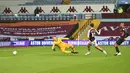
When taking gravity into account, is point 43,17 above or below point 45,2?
below

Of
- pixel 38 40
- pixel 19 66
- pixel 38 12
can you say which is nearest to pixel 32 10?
pixel 38 12

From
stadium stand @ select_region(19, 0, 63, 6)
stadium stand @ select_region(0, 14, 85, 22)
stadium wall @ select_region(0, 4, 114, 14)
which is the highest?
stadium stand @ select_region(19, 0, 63, 6)

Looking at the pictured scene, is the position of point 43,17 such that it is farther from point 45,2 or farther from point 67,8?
point 45,2

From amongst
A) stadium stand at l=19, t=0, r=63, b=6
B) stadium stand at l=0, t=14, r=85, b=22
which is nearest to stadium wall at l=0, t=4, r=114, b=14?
stadium stand at l=19, t=0, r=63, b=6

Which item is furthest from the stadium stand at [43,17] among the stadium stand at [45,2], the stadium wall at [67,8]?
the stadium stand at [45,2]

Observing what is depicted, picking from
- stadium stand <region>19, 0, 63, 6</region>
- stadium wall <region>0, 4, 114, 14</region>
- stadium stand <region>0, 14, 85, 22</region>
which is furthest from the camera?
stadium stand <region>19, 0, 63, 6</region>

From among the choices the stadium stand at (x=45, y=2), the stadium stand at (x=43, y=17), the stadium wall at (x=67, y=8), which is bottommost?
the stadium stand at (x=43, y=17)

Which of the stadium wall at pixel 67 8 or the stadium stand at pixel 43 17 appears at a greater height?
the stadium wall at pixel 67 8

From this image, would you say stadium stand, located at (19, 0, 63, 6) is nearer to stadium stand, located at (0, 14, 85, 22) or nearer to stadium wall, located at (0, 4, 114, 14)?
stadium wall, located at (0, 4, 114, 14)

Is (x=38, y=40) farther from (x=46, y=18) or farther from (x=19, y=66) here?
(x=19, y=66)

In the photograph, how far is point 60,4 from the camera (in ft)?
177

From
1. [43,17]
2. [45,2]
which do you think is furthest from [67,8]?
[43,17]

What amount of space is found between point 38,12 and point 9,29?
21.0ft

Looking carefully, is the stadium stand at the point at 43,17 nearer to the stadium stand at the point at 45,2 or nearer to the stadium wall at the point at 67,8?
the stadium wall at the point at 67,8
